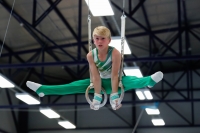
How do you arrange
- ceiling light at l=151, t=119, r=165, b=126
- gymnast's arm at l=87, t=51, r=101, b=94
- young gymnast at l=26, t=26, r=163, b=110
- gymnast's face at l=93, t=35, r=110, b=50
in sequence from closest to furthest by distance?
gymnast's face at l=93, t=35, r=110, b=50, young gymnast at l=26, t=26, r=163, b=110, gymnast's arm at l=87, t=51, r=101, b=94, ceiling light at l=151, t=119, r=165, b=126

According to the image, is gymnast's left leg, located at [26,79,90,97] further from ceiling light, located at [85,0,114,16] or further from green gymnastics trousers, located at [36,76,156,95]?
ceiling light, located at [85,0,114,16]

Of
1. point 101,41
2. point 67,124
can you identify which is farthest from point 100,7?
point 67,124

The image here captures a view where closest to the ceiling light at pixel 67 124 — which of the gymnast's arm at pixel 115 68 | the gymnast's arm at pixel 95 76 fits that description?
the gymnast's arm at pixel 95 76

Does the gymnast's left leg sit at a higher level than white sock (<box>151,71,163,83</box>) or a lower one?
higher

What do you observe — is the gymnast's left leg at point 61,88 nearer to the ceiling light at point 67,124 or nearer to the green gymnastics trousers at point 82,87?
the green gymnastics trousers at point 82,87

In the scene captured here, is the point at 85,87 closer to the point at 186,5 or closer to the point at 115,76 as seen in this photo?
the point at 115,76

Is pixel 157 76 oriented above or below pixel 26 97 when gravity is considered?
below

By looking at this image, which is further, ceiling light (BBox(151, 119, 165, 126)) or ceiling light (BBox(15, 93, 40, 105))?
ceiling light (BBox(151, 119, 165, 126))

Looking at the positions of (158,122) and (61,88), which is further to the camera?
(158,122)

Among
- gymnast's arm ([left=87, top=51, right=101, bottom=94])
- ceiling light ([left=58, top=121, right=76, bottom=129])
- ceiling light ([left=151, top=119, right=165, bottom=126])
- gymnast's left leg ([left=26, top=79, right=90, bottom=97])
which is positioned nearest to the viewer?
gymnast's arm ([left=87, top=51, right=101, bottom=94])

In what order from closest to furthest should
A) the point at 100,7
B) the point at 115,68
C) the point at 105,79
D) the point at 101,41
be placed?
the point at 101,41, the point at 115,68, the point at 105,79, the point at 100,7

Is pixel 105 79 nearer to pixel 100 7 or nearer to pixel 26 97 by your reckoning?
pixel 100 7

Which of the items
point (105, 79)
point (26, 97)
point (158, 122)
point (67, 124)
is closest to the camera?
point (105, 79)

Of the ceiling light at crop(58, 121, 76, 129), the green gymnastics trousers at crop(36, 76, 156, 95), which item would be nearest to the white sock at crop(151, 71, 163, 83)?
the green gymnastics trousers at crop(36, 76, 156, 95)
